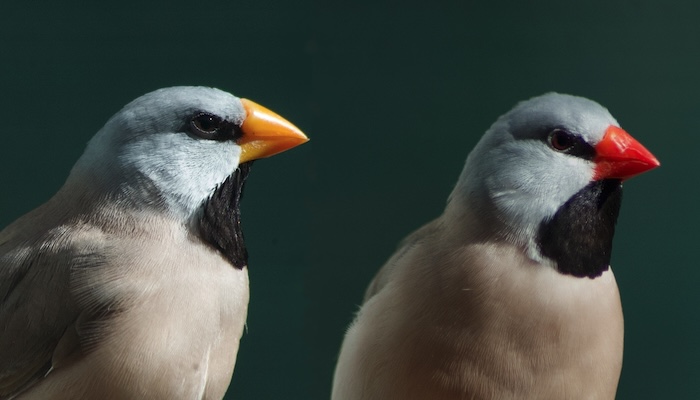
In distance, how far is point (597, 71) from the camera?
2842 mm

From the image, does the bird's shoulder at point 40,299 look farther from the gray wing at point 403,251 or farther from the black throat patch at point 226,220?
the gray wing at point 403,251

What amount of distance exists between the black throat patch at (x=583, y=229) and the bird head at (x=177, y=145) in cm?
60

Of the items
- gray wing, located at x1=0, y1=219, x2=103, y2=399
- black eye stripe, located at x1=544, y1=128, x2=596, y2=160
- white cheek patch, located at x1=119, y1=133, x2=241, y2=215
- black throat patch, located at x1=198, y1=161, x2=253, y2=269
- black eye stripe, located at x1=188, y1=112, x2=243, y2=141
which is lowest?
gray wing, located at x1=0, y1=219, x2=103, y2=399

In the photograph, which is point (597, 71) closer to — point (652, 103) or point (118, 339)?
point (652, 103)

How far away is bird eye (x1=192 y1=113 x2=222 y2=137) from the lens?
6.16 ft

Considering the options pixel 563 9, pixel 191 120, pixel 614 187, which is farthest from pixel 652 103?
pixel 191 120

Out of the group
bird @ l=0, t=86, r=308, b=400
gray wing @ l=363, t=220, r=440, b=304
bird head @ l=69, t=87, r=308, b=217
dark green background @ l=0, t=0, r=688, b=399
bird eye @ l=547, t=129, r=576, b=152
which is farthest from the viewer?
dark green background @ l=0, t=0, r=688, b=399

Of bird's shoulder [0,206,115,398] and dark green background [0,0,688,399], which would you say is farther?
dark green background [0,0,688,399]

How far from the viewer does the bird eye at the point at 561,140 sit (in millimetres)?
1961

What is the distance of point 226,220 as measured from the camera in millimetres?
1905

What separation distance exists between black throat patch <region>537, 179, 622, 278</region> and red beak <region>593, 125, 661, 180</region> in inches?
1.3

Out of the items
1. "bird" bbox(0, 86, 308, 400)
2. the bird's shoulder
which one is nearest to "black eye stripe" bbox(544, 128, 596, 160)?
"bird" bbox(0, 86, 308, 400)

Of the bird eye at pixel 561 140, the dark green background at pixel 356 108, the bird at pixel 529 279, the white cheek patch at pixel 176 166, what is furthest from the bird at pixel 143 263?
the dark green background at pixel 356 108

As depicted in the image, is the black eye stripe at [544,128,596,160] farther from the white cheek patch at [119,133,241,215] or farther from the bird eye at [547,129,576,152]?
the white cheek patch at [119,133,241,215]
